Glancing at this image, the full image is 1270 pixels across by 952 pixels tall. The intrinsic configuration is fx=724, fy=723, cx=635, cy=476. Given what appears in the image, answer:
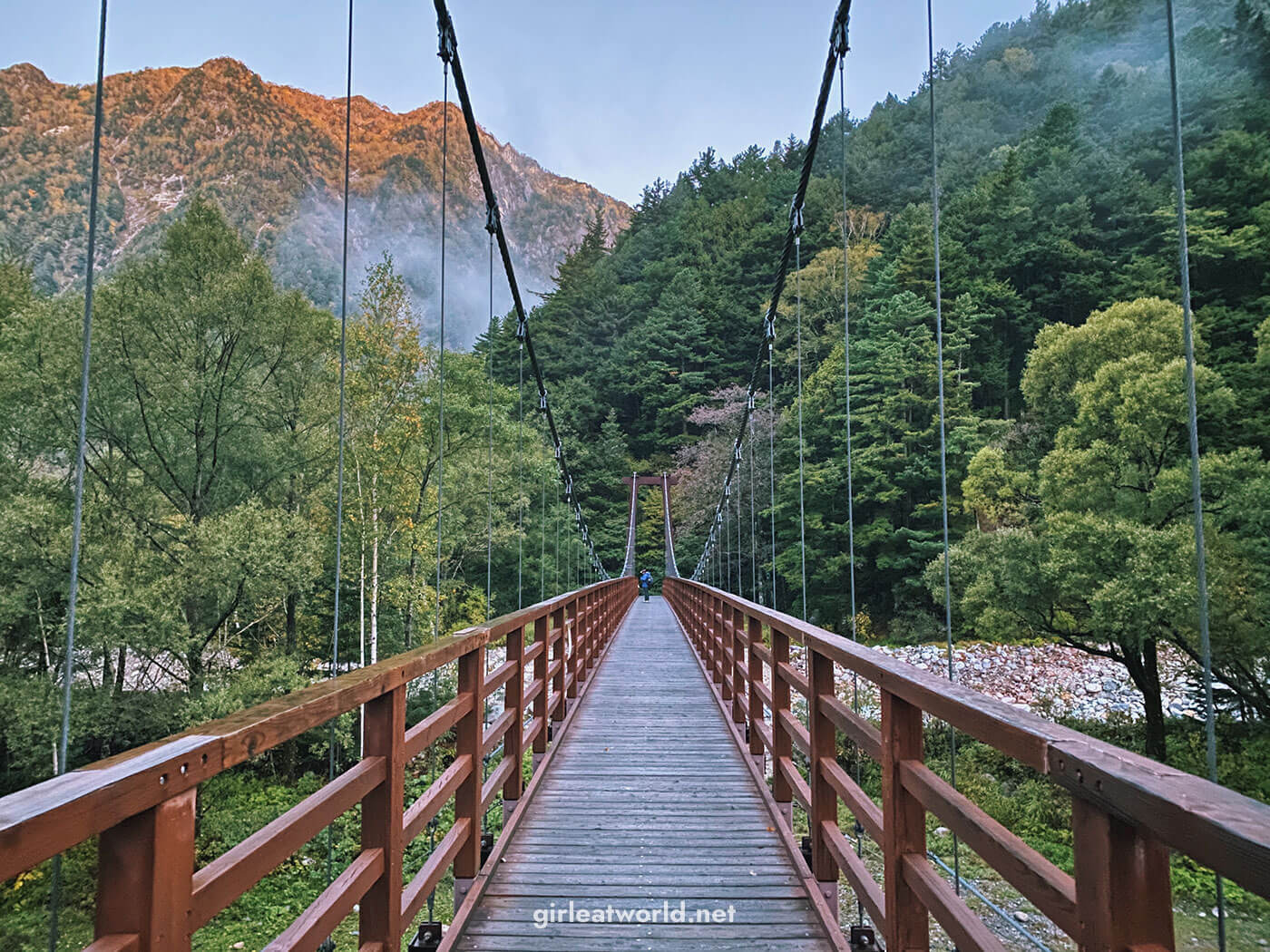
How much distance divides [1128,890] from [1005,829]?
7.4 inches

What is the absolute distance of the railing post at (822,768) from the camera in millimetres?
1978

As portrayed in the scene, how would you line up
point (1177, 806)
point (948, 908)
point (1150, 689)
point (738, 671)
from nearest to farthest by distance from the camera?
point (1177, 806), point (948, 908), point (738, 671), point (1150, 689)

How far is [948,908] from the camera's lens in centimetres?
112

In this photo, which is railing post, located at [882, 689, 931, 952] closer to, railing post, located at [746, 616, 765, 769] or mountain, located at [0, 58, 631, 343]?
railing post, located at [746, 616, 765, 769]

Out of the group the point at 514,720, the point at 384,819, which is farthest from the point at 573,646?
the point at 384,819

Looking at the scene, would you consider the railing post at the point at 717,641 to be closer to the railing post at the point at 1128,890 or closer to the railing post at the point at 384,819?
the railing post at the point at 384,819

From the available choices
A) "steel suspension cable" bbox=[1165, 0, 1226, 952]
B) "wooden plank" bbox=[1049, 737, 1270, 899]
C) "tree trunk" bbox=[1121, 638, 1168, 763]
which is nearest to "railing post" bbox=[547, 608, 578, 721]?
"steel suspension cable" bbox=[1165, 0, 1226, 952]

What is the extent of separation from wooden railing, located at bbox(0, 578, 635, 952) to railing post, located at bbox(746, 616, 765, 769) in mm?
1334

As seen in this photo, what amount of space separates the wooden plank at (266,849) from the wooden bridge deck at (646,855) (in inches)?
35.5

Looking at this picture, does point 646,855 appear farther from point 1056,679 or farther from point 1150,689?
point 1056,679

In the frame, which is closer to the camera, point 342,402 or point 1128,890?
point 1128,890

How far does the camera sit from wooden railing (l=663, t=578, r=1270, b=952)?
0.65m

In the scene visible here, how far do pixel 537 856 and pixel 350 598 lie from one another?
1146 centimetres

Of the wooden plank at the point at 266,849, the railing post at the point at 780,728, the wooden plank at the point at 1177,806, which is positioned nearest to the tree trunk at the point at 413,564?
the railing post at the point at 780,728
